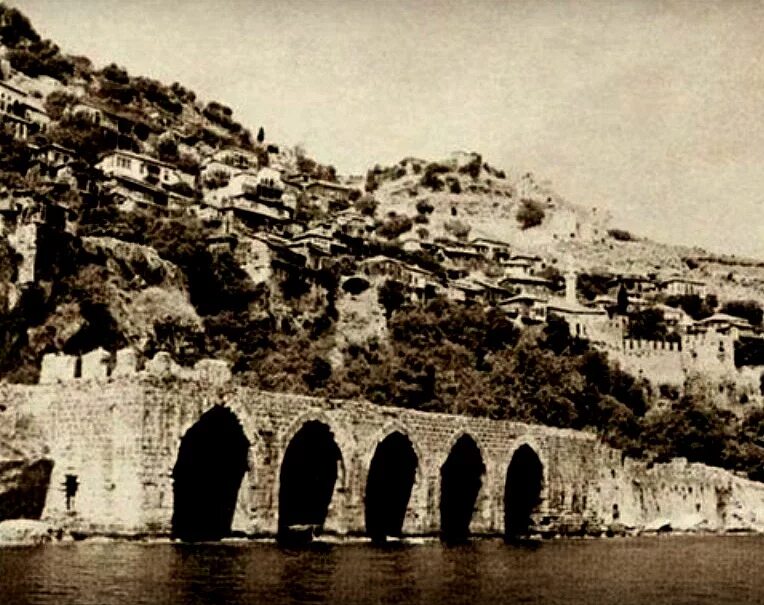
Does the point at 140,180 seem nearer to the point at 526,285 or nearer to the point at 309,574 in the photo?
the point at 526,285

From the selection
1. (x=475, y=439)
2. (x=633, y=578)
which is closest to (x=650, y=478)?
(x=475, y=439)

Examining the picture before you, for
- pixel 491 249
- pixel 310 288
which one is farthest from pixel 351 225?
pixel 491 249

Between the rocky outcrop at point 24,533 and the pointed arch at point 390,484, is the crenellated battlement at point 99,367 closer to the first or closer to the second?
the rocky outcrop at point 24,533

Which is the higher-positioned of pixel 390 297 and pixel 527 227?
pixel 527 227

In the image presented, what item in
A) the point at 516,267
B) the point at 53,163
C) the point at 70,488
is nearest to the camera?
the point at 70,488

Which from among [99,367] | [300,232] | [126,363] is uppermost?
[300,232]

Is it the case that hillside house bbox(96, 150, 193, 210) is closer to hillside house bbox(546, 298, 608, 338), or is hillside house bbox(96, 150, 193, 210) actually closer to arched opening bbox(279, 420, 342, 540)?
hillside house bbox(546, 298, 608, 338)

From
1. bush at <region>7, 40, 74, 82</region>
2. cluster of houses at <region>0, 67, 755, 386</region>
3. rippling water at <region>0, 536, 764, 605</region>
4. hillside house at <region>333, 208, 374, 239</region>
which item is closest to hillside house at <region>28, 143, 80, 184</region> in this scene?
cluster of houses at <region>0, 67, 755, 386</region>

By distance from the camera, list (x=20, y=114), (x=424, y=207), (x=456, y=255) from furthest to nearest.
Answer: (x=424, y=207)
(x=456, y=255)
(x=20, y=114)
